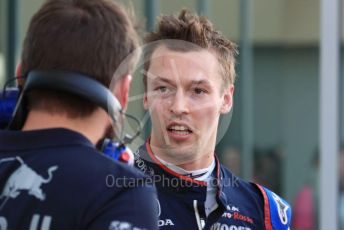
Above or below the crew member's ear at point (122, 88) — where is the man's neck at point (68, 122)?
below

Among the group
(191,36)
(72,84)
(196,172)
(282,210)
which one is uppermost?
(191,36)

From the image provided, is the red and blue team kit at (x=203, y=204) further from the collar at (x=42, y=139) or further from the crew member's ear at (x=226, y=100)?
the collar at (x=42, y=139)

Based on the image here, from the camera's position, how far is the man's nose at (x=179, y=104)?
2.98 m

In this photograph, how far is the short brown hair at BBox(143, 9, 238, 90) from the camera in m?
3.14

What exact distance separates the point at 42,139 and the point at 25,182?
0.40ft

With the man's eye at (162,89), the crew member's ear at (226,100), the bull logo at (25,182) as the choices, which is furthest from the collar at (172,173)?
the bull logo at (25,182)

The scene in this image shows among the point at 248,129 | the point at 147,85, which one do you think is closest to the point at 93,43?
the point at 147,85

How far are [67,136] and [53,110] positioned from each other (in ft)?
0.25

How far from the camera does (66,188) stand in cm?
192

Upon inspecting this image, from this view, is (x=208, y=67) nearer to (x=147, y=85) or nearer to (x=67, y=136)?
(x=147, y=85)

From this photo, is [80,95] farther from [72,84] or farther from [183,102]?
[183,102]

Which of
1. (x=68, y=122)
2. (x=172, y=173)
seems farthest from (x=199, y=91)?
(x=68, y=122)

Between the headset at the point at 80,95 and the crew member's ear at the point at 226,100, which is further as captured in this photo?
the crew member's ear at the point at 226,100

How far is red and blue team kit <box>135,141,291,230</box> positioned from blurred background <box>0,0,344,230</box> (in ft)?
15.4
